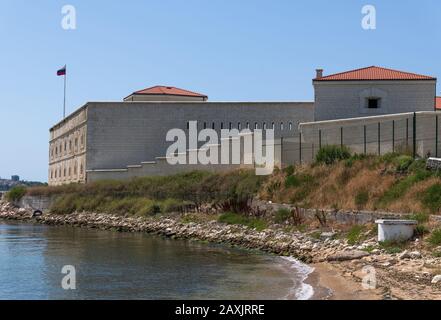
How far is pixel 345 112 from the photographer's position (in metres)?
45.5

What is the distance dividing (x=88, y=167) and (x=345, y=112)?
23.6 meters

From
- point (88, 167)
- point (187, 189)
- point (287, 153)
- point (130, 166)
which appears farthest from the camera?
point (88, 167)

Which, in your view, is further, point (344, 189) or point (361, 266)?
point (344, 189)

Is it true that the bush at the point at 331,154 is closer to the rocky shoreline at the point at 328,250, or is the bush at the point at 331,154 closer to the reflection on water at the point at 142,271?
the rocky shoreline at the point at 328,250

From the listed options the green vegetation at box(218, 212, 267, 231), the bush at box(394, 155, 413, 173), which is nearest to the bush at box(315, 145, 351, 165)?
the bush at box(394, 155, 413, 173)

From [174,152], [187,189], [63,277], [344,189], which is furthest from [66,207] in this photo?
[63,277]

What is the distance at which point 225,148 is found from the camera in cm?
4522

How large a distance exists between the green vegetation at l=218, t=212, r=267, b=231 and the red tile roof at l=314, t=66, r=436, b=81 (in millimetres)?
14875

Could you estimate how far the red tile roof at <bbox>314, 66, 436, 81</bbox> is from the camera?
148 feet

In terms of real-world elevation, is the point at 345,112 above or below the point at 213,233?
above

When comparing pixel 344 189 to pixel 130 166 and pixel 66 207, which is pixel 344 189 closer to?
pixel 130 166

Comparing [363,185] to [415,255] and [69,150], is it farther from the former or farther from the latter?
[69,150]

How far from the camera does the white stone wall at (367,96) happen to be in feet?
147

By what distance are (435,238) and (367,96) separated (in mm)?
26305
